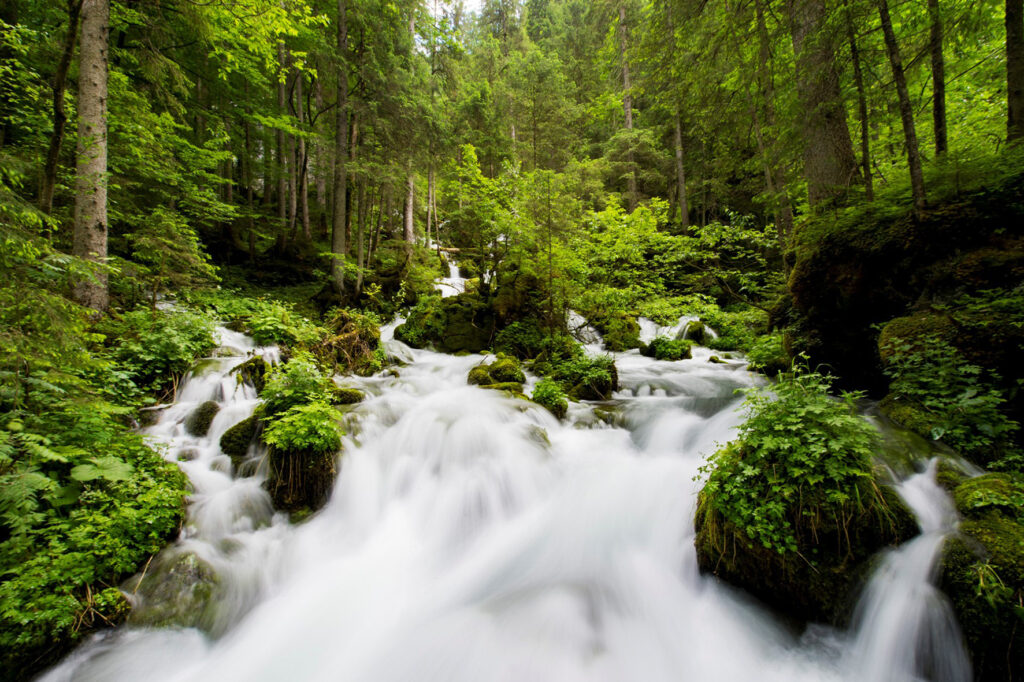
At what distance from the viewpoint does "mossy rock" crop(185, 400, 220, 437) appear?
5.00 meters

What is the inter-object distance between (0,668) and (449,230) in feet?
73.5

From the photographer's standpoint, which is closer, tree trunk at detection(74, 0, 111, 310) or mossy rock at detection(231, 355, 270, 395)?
tree trunk at detection(74, 0, 111, 310)

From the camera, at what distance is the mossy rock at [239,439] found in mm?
4754

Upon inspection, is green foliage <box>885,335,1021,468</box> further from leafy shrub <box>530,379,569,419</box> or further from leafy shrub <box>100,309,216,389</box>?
leafy shrub <box>100,309,216,389</box>

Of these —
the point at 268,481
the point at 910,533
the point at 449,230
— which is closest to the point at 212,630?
the point at 268,481

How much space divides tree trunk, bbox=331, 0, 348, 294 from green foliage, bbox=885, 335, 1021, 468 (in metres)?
11.6

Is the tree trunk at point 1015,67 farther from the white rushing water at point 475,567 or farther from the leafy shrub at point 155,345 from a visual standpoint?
the leafy shrub at point 155,345

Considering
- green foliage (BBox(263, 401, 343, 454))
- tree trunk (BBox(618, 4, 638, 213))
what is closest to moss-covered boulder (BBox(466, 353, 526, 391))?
green foliage (BBox(263, 401, 343, 454))

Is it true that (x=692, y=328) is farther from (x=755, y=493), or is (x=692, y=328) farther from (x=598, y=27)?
(x=598, y=27)

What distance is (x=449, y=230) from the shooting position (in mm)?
23016

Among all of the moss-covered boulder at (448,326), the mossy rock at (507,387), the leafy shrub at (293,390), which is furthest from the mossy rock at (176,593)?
the moss-covered boulder at (448,326)

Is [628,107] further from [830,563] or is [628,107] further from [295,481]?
[295,481]

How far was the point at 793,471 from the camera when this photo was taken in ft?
9.33

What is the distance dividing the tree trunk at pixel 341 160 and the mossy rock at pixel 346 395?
19.4ft
